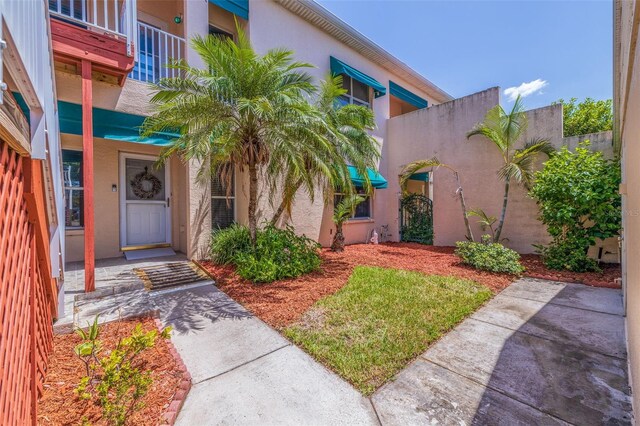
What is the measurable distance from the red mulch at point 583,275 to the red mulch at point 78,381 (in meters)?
8.13

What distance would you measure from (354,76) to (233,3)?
5.08 metres

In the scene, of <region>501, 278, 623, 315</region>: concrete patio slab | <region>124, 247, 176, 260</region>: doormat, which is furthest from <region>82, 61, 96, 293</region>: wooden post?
<region>501, 278, 623, 315</region>: concrete patio slab

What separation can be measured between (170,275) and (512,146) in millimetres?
11187

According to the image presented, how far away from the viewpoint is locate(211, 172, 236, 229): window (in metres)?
7.97

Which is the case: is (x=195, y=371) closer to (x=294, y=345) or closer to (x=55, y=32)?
(x=294, y=345)

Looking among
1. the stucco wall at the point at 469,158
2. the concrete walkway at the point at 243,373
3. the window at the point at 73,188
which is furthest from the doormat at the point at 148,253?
the stucco wall at the point at 469,158

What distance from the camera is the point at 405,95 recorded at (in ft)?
44.4

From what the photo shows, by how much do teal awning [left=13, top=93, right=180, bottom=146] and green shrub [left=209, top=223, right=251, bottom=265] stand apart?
2785mm

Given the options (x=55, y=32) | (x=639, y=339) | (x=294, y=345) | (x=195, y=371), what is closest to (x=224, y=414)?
(x=195, y=371)

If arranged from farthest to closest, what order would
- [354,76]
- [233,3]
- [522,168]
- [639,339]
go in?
[354,76] < [522,168] < [233,3] < [639,339]

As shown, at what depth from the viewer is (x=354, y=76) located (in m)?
10.8

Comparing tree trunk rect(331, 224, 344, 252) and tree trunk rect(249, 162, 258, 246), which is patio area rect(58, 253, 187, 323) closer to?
tree trunk rect(249, 162, 258, 246)

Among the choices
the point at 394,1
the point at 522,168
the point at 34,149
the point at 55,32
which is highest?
the point at 394,1

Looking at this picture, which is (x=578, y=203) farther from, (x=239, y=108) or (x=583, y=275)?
(x=239, y=108)
